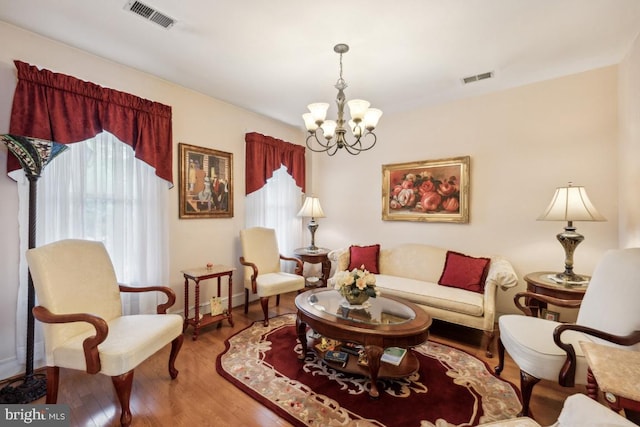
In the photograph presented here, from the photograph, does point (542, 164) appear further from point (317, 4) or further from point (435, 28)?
point (317, 4)

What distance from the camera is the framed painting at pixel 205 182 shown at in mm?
3344

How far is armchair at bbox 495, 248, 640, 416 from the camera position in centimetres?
165

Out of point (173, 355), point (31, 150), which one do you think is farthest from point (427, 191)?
point (31, 150)

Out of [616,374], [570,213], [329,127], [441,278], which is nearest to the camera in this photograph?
[616,374]

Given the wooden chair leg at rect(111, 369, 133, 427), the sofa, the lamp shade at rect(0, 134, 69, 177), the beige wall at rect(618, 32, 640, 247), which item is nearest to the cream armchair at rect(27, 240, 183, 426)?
the wooden chair leg at rect(111, 369, 133, 427)

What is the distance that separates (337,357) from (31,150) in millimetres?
2707

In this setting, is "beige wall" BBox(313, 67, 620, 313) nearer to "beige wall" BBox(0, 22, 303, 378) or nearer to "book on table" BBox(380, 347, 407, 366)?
"book on table" BBox(380, 347, 407, 366)

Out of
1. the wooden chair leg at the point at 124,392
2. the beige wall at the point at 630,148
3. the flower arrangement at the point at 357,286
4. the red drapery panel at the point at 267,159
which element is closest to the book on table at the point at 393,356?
the flower arrangement at the point at 357,286

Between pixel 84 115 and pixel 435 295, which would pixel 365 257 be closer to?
pixel 435 295

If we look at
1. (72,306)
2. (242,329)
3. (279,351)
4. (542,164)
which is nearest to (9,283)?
(72,306)

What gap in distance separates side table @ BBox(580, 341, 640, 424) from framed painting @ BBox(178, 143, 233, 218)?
3508mm

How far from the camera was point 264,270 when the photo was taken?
3826 millimetres

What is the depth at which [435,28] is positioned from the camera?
88.0 inches

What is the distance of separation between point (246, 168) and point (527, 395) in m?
3.70
